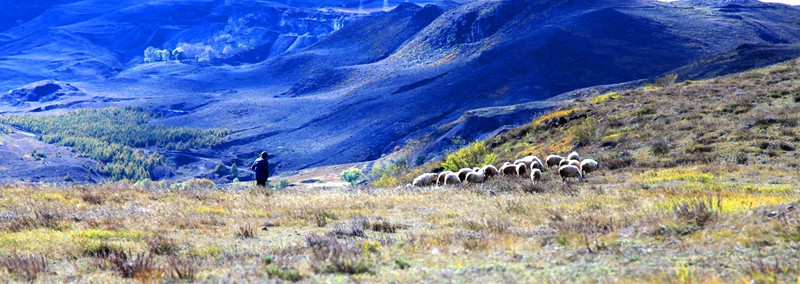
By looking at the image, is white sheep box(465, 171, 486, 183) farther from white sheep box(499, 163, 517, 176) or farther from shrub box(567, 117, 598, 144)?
shrub box(567, 117, 598, 144)

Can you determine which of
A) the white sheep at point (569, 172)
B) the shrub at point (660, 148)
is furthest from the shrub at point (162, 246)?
the shrub at point (660, 148)

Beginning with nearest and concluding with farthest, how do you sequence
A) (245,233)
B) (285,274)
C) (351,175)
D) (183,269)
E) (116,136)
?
(285,274) < (183,269) < (245,233) < (351,175) < (116,136)

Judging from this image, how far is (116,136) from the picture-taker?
14575 cm

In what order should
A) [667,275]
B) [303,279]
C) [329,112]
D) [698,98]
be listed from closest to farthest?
1. [667,275]
2. [303,279]
3. [698,98]
4. [329,112]

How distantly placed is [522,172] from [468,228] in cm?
1172

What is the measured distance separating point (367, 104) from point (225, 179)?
34684mm

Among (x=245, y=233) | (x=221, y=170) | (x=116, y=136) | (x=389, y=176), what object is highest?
(x=245, y=233)

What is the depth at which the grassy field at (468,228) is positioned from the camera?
6605 millimetres

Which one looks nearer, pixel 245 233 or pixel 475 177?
pixel 245 233

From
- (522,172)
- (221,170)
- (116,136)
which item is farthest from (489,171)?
(116,136)

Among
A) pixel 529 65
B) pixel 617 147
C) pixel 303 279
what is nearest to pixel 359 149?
pixel 529 65

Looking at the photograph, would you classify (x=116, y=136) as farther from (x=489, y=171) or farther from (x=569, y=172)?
(x=569, y=172)

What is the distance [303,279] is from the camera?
6645mm

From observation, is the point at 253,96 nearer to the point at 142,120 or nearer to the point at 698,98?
the point at 142,120
